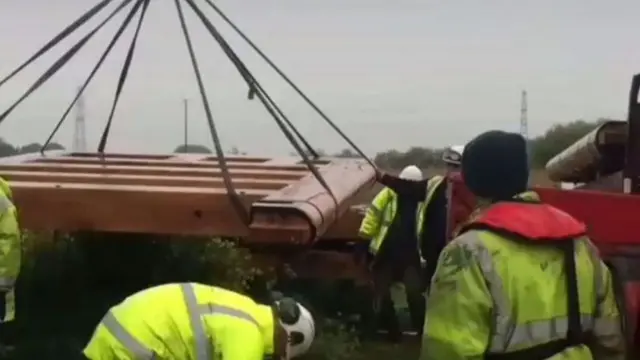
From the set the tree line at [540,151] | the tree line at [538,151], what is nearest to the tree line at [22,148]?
the tree line at [538,151]

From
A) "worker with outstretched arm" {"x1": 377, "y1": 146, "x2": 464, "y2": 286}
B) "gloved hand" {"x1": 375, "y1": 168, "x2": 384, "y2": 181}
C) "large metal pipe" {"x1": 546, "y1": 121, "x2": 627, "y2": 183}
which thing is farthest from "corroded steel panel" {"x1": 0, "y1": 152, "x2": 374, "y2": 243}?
"large metal pipe" {"x1": 546, "y1": 121, "x2": 627, "y2": 183}

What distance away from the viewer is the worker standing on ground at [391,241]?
8602 mm

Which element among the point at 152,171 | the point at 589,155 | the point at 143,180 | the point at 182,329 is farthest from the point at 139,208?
the point at 589,155

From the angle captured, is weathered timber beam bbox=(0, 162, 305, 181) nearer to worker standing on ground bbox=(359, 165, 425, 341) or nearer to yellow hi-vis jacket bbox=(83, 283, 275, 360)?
yellow hi-vis jacket bbox=(83, 283, 275, 360)

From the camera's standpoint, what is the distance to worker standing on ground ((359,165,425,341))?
28.2 feet

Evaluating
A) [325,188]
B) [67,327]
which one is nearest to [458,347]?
[325,188]

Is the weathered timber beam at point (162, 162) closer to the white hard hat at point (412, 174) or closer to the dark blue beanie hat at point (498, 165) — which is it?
the white hard hat at point (412, 174)

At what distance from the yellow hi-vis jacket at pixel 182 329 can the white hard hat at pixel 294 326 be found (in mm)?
51

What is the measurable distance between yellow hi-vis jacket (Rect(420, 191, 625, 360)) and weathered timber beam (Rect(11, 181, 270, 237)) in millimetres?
1793

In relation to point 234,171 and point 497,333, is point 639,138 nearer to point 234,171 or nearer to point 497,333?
point 234,171

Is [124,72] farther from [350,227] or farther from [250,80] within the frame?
[350,227]

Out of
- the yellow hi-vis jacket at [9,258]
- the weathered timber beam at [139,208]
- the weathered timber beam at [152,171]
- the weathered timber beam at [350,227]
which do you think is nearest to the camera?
the weathered timber beam at [139,208]

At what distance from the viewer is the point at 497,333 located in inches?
122

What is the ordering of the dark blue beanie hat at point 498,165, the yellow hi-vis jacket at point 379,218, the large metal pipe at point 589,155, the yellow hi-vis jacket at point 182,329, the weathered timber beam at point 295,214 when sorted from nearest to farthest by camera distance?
the dark blue beanie hat at point 498,165, the yellow hi-vis jacket at point 182,329, the weathered timber beam at point 295,214, the large metal pipe at point 589,155, the yellow hi-vis jacket at point 379,218
